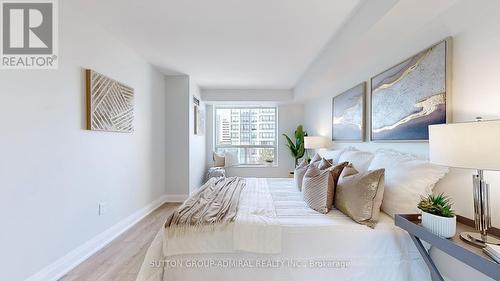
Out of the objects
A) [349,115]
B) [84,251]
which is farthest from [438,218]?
[84,251]

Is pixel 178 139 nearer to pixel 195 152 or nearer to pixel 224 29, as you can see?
pixel 195 152

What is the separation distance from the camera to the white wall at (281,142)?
6.14 metres

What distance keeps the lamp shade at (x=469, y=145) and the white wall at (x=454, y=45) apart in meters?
0.43

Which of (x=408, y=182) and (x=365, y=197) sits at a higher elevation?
(x=408, y=182)

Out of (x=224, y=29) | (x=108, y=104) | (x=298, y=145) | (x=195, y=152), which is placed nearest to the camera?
(x=224, y=29)

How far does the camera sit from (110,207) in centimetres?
276

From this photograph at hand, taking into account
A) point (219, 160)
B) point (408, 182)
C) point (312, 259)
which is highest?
point (408, 182)

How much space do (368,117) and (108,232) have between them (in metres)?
3.29

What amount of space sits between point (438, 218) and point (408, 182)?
1.48 feet

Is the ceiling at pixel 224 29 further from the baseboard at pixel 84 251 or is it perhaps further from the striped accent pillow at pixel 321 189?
the baseboard at pixel 84 251

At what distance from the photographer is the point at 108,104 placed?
8.77 ft

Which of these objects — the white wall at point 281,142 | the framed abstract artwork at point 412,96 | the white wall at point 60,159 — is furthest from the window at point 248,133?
the framed abstract artwork at point 412,96

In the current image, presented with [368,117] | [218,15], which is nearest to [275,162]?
[368,117]

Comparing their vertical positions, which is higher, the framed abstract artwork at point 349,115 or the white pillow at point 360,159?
the framed abstract artwork at point 349,115
